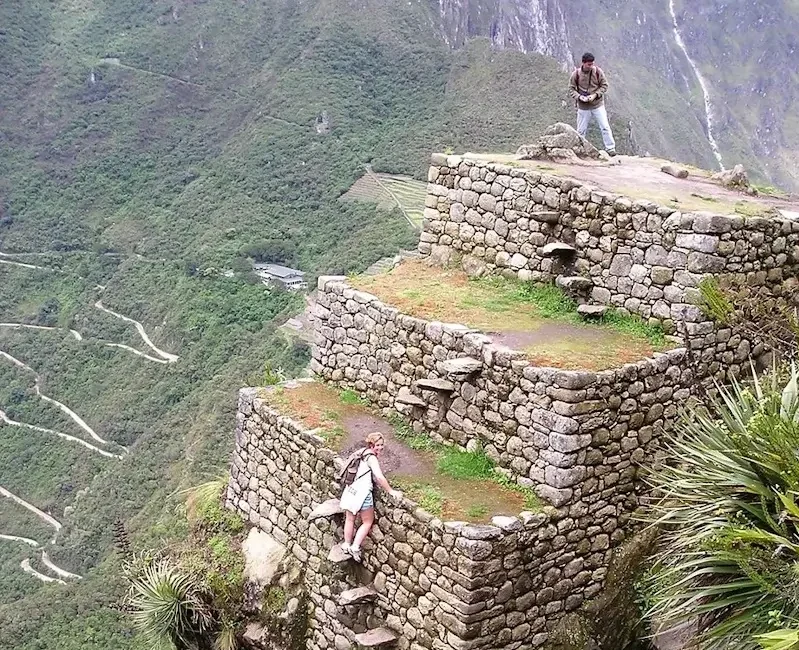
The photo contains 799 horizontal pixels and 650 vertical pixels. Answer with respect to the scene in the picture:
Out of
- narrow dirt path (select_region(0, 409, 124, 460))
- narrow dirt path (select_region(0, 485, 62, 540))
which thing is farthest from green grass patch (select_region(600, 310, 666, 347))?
narrow dirt path (select_region(0, 485, 62, 540))

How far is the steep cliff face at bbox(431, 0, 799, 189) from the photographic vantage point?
9619 centimetres

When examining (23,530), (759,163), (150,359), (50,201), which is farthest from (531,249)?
(759,163)

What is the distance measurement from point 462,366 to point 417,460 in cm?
90

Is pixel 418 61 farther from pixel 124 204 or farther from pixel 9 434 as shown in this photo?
pixel 9 434

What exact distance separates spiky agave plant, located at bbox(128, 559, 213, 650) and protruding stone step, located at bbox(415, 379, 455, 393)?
9.52ft

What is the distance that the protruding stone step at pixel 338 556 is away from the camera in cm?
711

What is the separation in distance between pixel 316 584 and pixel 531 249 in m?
3.58

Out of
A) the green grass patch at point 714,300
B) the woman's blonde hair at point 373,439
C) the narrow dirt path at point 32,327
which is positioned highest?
the green grass patch at point 714,300

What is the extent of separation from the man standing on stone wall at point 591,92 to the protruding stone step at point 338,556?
234 inches

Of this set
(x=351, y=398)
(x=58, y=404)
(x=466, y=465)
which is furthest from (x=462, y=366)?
(x=58, y=404)

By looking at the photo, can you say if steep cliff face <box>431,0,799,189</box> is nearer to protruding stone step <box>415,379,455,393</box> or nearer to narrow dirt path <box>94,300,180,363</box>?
narrow dirt path <box>94,300,180,363</box>

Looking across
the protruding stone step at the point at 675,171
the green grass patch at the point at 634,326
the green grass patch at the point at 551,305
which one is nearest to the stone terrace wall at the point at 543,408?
the green grass patch at the point at 634,326

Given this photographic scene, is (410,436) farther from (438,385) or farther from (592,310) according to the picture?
(592,310)

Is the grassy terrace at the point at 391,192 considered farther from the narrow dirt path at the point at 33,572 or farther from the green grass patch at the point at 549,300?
the green grass patch at the point at 549,300
